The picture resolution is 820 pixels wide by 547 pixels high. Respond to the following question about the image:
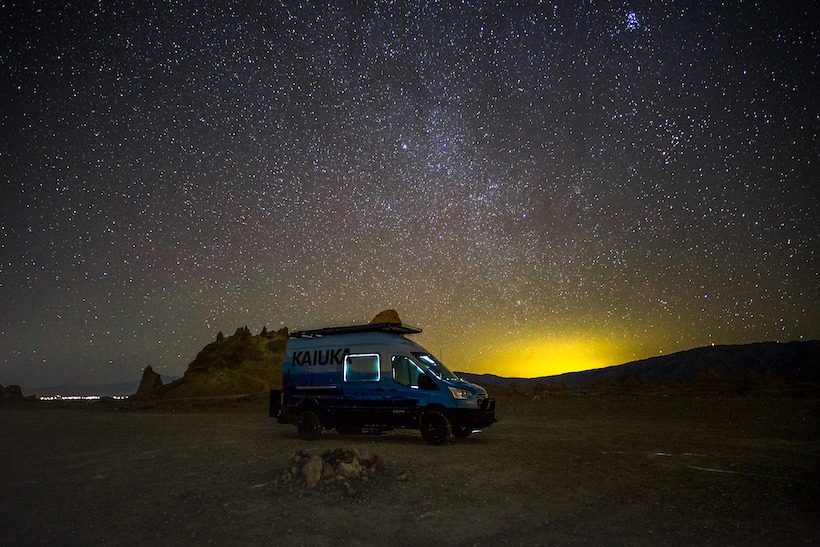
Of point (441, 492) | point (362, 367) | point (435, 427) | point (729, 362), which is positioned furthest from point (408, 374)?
point (729, 362)

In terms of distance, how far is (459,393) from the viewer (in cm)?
1373

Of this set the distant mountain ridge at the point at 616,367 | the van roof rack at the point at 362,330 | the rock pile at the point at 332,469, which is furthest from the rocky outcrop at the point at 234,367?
the rock pile at the point at 332,469

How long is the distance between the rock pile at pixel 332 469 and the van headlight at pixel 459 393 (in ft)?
15.1

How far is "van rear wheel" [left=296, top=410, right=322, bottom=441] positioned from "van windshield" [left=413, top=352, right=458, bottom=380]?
3.80 metres

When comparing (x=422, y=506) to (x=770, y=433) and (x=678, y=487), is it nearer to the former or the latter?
(x=678, y=487)

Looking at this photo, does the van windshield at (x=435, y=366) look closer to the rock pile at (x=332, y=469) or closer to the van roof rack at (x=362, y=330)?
the van roof rack at (x=362, y=330)

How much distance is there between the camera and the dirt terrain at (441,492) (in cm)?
627

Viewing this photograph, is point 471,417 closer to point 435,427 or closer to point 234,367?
point 435,427

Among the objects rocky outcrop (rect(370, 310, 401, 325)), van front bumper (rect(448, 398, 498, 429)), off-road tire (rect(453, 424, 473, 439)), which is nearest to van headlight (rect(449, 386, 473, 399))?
van front bumper (rect(448, 398, 498, 429))

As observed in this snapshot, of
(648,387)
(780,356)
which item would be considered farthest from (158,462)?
(780,356)

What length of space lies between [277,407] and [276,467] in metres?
6.69

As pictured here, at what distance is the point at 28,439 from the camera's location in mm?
16938

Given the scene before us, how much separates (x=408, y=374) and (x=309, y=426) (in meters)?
3.64

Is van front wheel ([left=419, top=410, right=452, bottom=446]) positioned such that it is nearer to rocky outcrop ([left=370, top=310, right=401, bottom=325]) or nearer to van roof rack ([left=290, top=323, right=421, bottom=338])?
van roof rack ([left=290, top=323, right=421, bottom=338])
